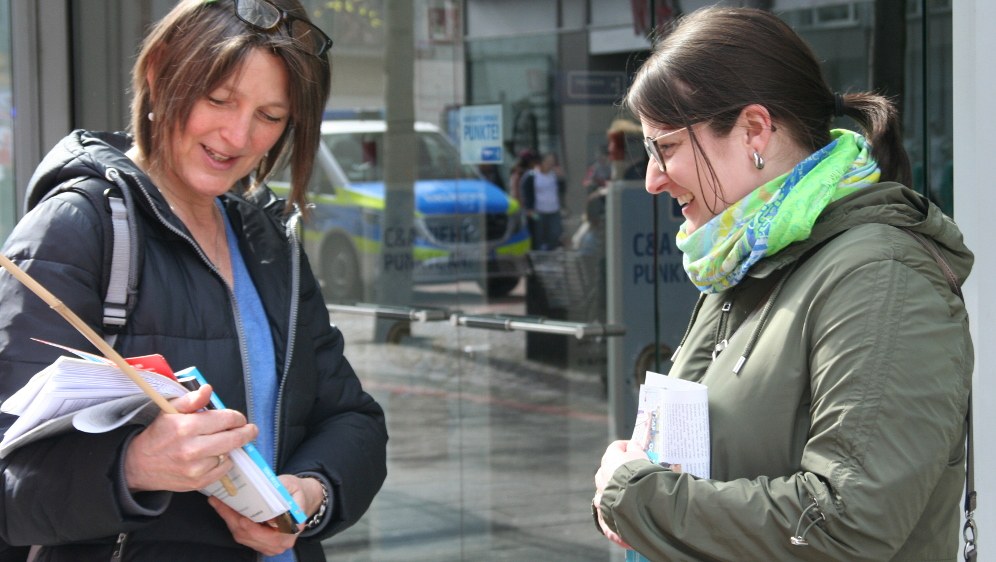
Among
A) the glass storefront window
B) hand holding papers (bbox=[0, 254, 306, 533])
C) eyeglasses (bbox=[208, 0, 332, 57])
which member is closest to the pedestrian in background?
the glass storefront window

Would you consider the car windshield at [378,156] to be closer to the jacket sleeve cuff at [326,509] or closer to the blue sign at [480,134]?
the blue sign at [480,134]

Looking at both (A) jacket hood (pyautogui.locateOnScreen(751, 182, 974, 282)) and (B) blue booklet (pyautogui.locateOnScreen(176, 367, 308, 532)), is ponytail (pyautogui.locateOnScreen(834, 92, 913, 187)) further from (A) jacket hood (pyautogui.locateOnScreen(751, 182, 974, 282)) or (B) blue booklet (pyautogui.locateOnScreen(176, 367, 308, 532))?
(B) blue booklet (pyautogui.locateOnScreen(176, 367, 308, 532))

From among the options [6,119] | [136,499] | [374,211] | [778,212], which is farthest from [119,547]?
[374,211]

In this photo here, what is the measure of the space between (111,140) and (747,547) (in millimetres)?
1264

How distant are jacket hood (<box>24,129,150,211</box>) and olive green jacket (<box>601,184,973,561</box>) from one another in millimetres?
886

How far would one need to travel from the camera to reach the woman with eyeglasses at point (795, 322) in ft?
4.80

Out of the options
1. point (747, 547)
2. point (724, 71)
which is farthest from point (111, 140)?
point (747, 547)

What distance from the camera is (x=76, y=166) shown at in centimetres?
179

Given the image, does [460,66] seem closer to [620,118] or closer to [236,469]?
[620,118]

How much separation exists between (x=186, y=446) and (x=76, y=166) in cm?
50

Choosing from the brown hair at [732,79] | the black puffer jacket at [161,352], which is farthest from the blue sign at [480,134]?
the brown hair at [732,79]

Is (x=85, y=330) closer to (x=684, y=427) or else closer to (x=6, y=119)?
(x=684, y=427)

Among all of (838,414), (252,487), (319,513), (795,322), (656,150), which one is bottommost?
(319,513)

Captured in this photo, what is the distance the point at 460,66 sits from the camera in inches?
271
